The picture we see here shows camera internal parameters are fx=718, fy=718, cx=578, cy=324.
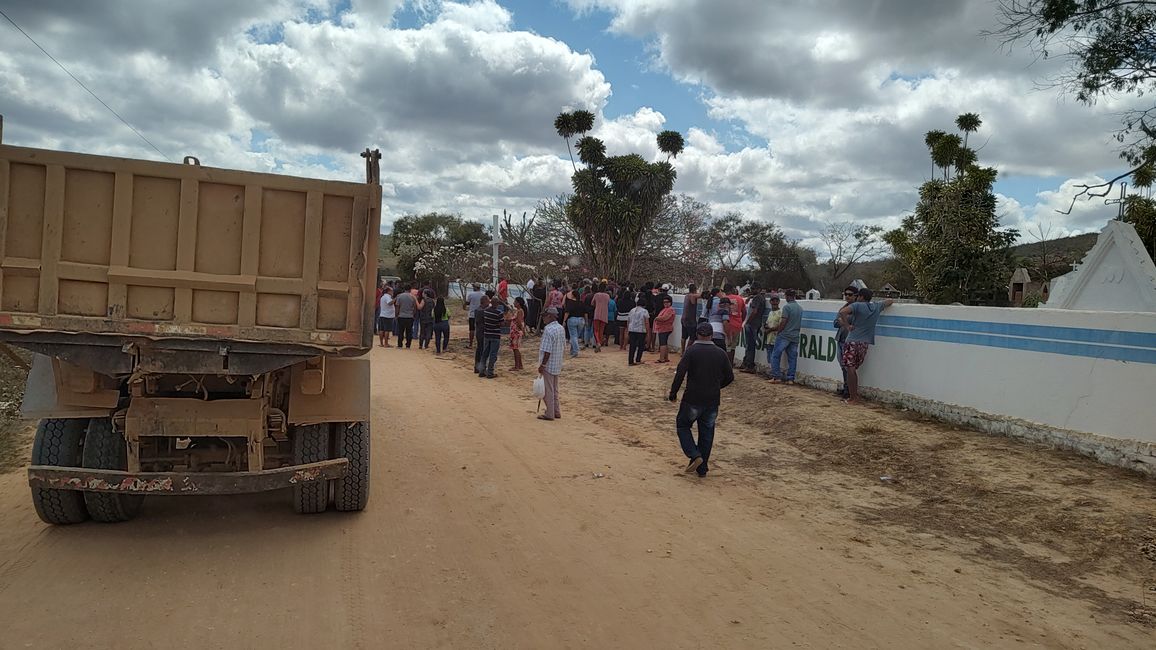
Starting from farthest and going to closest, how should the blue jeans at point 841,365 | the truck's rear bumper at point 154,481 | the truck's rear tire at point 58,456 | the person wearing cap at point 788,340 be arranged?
the person wearing cap at point 788,340 < the blue jeans at point 841,365 < the truck's rear tire at point 58,456 < the truck's rear bumper at point 154,481

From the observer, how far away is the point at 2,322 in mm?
4461

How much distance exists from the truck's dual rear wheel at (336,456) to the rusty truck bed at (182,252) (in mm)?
1090

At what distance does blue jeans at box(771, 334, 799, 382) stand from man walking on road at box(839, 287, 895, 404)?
172cm

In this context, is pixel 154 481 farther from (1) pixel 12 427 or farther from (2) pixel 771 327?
(2) pixel 771 327

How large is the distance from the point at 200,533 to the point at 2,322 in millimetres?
1993

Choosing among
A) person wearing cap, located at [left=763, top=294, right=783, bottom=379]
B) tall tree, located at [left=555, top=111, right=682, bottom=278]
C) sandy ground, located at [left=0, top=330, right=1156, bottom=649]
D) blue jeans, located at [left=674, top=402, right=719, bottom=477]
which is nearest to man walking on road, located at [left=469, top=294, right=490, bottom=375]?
person wearing cap, located at [left=763, top=294, right=783, bottom=379]

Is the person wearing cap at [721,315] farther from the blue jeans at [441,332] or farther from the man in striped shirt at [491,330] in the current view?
the blue jeans at [441,332]

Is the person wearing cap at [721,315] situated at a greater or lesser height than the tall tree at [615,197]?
lesser

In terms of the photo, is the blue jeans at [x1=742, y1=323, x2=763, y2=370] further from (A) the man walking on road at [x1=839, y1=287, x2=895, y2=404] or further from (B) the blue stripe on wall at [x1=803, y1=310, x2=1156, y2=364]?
(B) the blue stripe on wall at [x1=803, y1=310, x2=1156, y2=364]

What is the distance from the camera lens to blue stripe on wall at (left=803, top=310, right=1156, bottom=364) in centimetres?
709

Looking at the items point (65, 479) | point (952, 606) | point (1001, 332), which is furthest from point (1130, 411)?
point (65, 479)

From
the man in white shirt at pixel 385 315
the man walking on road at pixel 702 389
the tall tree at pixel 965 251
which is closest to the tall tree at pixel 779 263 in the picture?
the tall tree at pixel 965 251

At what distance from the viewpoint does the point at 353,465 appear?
5.78 metres

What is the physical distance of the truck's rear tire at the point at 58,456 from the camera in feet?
17.0
